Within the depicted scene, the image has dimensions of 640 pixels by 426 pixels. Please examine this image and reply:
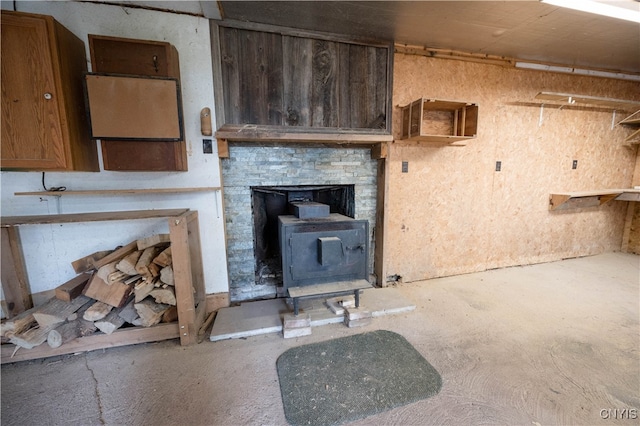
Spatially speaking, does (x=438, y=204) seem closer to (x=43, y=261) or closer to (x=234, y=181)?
(x=234, y=181)

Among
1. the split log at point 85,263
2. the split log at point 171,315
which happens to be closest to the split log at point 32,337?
the split log at point 85,263

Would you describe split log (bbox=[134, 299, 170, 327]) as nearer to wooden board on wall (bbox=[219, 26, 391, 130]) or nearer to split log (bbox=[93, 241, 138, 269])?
split log (bbox=[93, 241, 138, 269])

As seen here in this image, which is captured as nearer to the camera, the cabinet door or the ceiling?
the cabinet door

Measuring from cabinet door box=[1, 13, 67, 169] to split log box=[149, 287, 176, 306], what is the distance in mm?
965

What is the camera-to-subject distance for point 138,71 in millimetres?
1643

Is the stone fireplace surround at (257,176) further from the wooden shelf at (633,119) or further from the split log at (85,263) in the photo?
the wooden shelf at (633,119)

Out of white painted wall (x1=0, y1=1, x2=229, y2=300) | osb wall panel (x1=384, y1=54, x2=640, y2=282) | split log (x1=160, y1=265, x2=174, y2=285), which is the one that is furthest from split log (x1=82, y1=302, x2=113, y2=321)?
osb wall panel (x1=384, y1=54, x2=640, y2=282)

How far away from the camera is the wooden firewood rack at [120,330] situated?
1.49m

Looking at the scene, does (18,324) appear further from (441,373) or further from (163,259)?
(441,373)

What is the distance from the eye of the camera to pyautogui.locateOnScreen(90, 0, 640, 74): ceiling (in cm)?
168

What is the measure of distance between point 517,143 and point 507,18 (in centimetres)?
145

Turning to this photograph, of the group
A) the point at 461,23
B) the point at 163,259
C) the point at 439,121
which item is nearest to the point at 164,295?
the point at 163,259

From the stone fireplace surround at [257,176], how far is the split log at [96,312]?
0.84 m

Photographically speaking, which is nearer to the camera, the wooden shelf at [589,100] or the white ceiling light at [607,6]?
the white ceiling light at [607,6]
